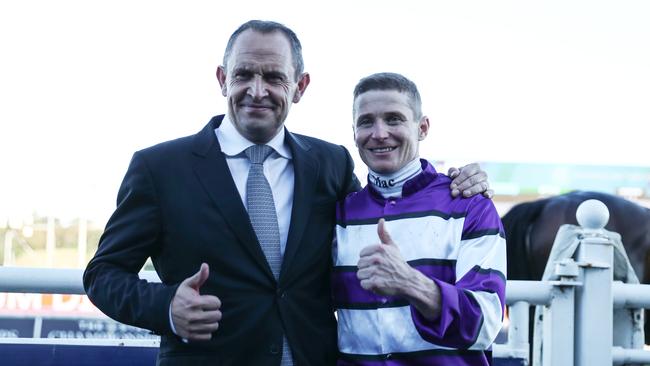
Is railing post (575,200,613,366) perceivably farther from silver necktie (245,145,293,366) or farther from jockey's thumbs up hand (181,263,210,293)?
jockey's thumbs up hand (181,263,210,293)

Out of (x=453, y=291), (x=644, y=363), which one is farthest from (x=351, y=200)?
(x=644, y=363)

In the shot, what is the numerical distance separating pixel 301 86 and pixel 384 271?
0.79 m

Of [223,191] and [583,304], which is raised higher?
[223,191]

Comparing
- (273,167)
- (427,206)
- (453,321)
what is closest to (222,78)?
(273,167)

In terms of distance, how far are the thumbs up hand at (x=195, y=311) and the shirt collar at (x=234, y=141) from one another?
49 cm

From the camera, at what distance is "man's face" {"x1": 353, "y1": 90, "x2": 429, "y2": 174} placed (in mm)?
2266

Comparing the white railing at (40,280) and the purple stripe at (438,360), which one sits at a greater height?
the white railing at (40,280)

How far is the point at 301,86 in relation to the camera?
8.06ft

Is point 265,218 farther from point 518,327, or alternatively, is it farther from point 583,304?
point 518,327

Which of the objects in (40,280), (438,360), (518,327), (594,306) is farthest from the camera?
(518,327)

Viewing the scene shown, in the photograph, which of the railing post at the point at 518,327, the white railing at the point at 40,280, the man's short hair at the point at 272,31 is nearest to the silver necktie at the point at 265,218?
the man's short hair at the point at 272,31

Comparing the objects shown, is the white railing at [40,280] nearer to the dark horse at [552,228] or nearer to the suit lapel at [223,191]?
the suit lapel at [223,191]

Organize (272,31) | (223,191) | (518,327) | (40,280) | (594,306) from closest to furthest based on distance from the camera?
(223,191) < (272,31) < (40,280) < (594,306) < (518,327)

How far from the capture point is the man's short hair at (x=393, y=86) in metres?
2.29
